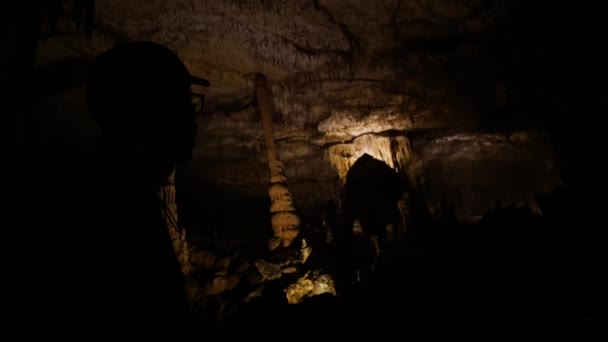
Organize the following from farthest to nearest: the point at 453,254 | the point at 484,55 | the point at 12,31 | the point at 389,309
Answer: the point at 484,55 < the point at 453,254 < the point at 389,309 < the point at 12,31

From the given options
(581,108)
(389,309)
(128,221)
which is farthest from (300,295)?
(581,108)

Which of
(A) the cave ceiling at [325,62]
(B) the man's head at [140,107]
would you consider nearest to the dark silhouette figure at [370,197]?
(A) the cave ceiling at [325,62]

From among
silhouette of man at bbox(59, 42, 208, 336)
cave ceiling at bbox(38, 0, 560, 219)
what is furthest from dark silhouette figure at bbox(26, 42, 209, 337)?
cave ceiling at bbox(38, 0, 560, 219)

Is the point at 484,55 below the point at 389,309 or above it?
above

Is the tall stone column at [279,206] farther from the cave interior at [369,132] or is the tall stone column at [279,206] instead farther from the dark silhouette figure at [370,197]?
the dark silhouette figure at [370,197]

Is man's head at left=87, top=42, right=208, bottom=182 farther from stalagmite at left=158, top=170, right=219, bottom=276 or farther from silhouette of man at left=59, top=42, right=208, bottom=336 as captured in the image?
stalagmite at left=158, top=170, right=219, bottom=276

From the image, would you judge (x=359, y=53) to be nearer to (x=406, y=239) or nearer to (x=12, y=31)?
(x=406, y=239)

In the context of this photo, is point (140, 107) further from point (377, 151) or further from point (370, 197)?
point (370, 197)

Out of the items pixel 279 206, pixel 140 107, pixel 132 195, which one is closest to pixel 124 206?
pixel 132 195

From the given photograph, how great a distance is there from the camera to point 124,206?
3.62ft

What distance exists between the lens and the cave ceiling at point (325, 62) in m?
6.45

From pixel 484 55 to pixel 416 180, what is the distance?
4.24 meters

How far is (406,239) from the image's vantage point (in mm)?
7992

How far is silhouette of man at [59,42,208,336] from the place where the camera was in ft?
3.17
